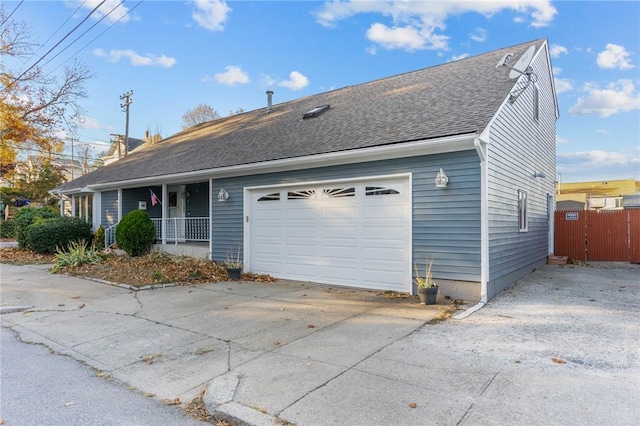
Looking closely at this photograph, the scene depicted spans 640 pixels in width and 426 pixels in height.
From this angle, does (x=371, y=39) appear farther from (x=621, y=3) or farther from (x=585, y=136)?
(x=585, y=136)

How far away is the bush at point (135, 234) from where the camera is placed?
12.3 m

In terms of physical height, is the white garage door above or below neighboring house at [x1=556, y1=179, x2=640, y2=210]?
below

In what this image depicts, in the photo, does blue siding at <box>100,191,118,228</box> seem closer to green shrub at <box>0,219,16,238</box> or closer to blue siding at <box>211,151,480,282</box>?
blue siding at <box>211,151,480,282</box>

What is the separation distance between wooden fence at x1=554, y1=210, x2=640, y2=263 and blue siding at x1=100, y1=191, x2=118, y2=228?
55.5 ft

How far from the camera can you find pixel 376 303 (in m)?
6.72

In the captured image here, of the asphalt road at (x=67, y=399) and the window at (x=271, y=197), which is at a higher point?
the window at (x=271, y=197)

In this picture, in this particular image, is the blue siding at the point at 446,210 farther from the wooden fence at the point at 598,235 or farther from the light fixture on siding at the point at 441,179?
Answer: the wooden fence at the point at 598,235

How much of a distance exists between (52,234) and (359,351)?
1431 cm

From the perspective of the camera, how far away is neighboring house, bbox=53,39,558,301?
6.81 meters

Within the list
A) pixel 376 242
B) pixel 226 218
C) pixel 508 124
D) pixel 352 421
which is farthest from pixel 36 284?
pixel 508 124

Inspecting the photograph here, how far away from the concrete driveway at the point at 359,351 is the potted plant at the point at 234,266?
1.56 meters

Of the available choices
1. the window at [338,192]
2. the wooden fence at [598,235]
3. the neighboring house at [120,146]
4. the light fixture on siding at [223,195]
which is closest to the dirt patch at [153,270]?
the light fixture on siding at [223,195]

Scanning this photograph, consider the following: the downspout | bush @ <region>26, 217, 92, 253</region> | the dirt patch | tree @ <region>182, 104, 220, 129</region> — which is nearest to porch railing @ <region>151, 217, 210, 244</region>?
the dirt patch

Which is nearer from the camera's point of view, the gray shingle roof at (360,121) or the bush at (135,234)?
the gray shingle roof at (360,121)
